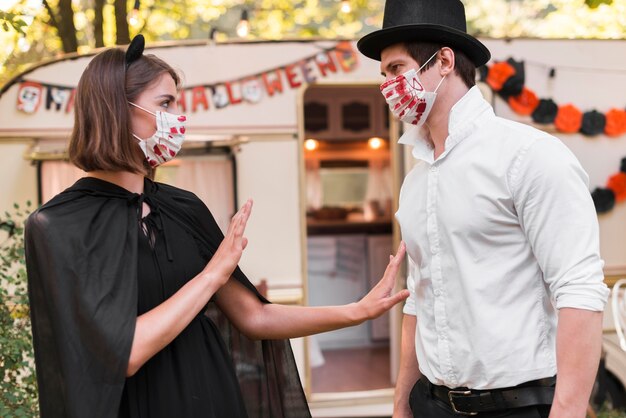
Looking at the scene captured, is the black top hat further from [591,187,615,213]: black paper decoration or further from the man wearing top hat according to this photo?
[591,187,615,213]: black paper decoration

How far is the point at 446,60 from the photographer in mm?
2074

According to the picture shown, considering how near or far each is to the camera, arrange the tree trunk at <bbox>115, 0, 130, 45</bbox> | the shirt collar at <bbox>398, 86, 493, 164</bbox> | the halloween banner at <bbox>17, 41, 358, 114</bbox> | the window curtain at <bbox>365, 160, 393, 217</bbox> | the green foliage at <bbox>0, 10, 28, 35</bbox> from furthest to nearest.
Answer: the window curtain at <bbox>365, 160, 393, 217</bbox> < the tree trunk at <bbox>115, 0, 130, 45</bbox> < the halloween banner at <bbox>17, 41, 358, 114</bbox> < the green foliage at <bbox>0, 10, 28, 35</bbox> < the shirt collar at <bbox>398, 86, 493, 164</bbox>

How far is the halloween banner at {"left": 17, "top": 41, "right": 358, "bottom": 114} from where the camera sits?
5.38 meters

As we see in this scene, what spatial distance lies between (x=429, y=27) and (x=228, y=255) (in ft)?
2.89

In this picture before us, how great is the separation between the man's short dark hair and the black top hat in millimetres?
14

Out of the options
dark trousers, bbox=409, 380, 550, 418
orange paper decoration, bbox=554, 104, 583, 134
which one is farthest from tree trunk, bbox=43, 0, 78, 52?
dark trousers, bbox=409, 380, 550, 418

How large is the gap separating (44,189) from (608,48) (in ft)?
15.3

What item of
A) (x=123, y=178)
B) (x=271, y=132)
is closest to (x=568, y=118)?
(x=271, y=132)

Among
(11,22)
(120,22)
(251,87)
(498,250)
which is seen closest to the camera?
(498,250)

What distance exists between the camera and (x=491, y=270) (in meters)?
1.86

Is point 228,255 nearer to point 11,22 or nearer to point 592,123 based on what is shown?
point 11,22

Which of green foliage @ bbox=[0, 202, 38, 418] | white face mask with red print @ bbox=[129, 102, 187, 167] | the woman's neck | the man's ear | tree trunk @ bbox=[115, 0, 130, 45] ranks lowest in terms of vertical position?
green foliage @ bbox=[0, 202, 38, 418]

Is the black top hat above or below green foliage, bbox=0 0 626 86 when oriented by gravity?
below

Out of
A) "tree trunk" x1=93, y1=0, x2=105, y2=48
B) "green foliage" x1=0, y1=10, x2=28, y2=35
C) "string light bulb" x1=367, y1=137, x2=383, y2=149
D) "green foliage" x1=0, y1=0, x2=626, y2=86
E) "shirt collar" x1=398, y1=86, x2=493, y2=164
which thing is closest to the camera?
"shirt collar" x1=398, y1=86, x2=493, y2=164
